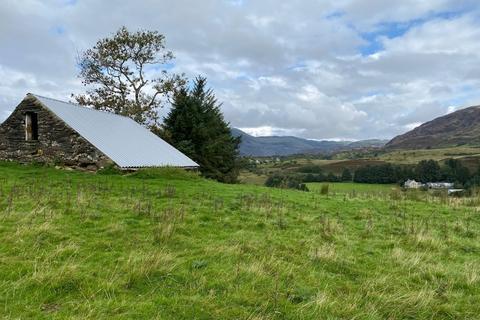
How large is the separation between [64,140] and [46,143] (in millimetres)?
1601

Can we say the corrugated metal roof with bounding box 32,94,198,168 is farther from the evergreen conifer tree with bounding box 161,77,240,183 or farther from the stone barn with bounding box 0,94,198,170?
the evergreen conifer tree with bounding box 161,77,240,183

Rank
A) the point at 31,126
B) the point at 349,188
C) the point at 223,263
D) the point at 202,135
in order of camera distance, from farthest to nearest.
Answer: the point at 349,188
the point at 202,135
the point at 31,126
the point at 223,263

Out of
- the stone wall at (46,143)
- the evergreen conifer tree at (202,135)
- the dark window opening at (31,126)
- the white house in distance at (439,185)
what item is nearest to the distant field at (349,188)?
the white house in distance at (439,185)

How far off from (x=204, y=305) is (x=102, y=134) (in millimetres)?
24538

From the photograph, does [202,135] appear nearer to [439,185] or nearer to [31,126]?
[31,126]

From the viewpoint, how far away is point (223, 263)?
25.8 ft

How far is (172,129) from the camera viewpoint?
42.4 meters

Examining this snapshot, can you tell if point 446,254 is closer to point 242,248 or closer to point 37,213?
point 242,248

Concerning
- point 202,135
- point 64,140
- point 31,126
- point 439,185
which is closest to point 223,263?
point 64,140

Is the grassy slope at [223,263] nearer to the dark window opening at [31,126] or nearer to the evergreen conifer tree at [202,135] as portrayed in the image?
the dark window opening at [31,126]

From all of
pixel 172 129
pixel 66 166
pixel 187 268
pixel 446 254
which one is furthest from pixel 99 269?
pixel 172 129

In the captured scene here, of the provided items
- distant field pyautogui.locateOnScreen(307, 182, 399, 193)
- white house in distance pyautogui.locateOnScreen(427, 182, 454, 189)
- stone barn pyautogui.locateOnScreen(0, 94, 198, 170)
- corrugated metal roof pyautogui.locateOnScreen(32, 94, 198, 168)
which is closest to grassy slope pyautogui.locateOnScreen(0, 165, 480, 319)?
stone barn pyautogui.locateOnScreen(0, 94, 198, 170)

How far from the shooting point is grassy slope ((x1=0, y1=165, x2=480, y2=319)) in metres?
6.06

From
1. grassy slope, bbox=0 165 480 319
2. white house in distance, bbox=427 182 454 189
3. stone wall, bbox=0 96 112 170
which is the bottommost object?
white house in distance, bbox=427 182 454 189
